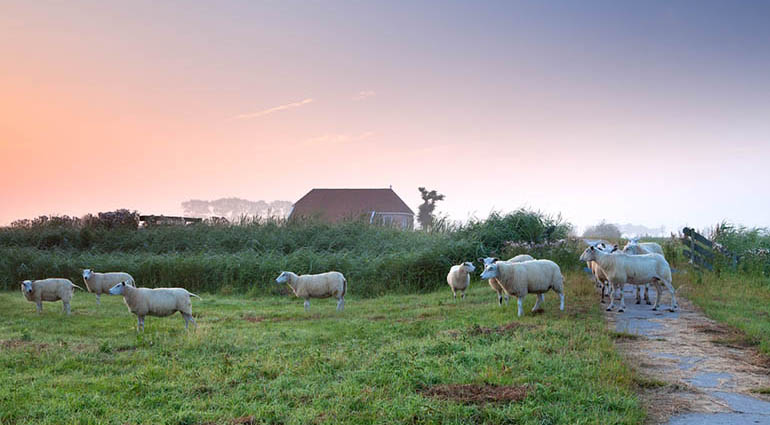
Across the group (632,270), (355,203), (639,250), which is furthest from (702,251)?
(355,203)

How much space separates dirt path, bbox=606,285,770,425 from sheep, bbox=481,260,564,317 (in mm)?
1488

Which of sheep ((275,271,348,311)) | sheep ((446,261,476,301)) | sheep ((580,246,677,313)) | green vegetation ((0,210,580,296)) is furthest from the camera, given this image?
green vegetation ((0,210,580,296))


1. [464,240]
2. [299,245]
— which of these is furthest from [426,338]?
[299,245]

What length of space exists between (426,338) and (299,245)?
58.5 ft

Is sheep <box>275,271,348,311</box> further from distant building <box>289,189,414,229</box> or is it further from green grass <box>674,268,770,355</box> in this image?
distant building <box>289,189,414,229</box>

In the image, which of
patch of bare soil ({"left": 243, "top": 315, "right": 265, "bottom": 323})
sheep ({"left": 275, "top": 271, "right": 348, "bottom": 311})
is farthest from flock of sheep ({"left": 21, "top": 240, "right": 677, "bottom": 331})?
patch of bare soil ({"left": 243, "top": 315, "right": 265, "bottom": 323})

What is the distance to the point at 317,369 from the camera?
801 cm

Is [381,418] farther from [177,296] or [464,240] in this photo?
[464,240]

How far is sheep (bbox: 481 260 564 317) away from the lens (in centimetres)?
1208

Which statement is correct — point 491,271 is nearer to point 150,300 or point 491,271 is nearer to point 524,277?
point 524,277

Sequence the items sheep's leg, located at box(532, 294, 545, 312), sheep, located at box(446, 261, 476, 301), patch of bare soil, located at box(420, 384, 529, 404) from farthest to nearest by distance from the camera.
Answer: sheep, located at box(446, 261, 476, 301)
sheep's leg, located at box(532, 294, 545, 312)
patch of bare soil, located at box(420, 384, 529, 404)

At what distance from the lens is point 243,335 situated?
11.3 meters

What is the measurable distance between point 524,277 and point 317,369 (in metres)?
5.73

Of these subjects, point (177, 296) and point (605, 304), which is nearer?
point (177, 296)
